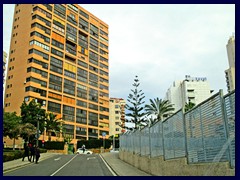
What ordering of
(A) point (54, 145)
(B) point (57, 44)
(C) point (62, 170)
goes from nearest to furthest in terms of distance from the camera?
(C) point (62, 170) → (A) point (54, 145) → (B) point (57, 44)

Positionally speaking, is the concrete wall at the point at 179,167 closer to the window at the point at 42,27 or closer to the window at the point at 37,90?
the window at the point at 37,90

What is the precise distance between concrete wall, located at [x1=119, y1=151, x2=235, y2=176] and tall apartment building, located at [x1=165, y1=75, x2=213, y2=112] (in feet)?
247

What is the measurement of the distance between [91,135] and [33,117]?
30960mm

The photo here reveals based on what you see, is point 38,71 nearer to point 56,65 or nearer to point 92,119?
point 56,65

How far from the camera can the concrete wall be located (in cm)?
653

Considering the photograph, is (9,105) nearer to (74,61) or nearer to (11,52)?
(11,52)

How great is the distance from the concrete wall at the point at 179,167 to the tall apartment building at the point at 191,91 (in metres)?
75.3

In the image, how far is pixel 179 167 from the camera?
9.46 metres

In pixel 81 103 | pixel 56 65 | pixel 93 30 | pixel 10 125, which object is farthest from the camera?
pixel 93 30

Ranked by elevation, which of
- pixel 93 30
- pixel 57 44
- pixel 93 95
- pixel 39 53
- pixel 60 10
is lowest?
pixel 93 95

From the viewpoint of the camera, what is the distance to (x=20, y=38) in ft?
220

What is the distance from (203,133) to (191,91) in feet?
278

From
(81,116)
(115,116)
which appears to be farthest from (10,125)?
(115,116)

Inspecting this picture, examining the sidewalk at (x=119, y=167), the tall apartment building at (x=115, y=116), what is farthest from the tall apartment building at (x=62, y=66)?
the sidewalk at (x=119, y=167)
